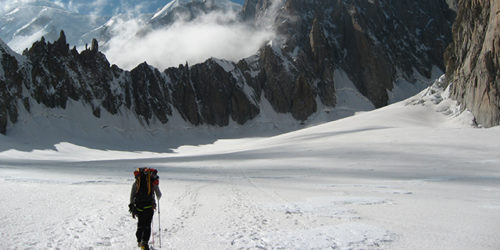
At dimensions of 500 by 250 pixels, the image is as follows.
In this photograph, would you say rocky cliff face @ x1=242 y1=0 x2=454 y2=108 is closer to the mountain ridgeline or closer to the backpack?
the mountain ridgeline

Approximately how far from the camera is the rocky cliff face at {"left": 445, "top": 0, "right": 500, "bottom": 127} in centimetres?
4338

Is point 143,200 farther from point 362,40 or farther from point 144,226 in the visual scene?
point 362,40

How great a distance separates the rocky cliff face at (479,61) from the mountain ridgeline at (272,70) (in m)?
53.8

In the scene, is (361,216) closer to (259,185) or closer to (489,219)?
(489,219)

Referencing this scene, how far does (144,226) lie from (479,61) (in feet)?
172

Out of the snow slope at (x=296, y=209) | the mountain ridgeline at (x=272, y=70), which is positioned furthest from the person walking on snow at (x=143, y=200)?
the mountain ridgeline at (x=272, y=70)

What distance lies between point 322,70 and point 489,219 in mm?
109817

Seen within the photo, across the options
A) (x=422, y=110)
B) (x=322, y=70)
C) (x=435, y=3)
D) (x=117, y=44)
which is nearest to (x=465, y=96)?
(x=422, y=110)

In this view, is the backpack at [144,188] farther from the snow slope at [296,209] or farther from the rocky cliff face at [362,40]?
the rocky cliff face at [362,40]

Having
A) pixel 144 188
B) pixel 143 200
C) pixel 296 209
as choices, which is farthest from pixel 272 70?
pixel 143 200

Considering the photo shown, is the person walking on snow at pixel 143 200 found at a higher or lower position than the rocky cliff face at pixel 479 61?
lower

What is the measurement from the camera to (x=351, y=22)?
127m

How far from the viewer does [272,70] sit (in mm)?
110938

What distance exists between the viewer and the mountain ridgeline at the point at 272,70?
7812cm
